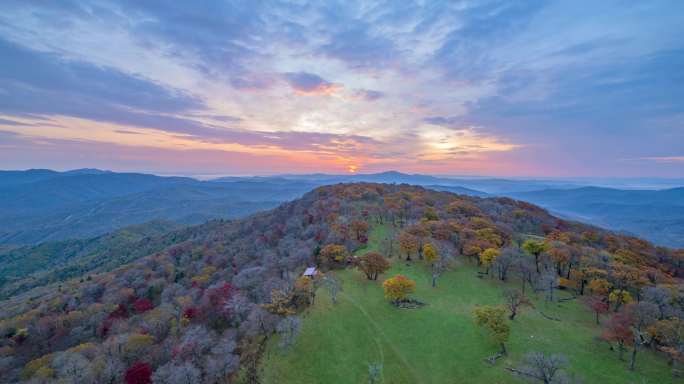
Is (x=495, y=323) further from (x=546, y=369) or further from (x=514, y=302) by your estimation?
(x=514, y=302)

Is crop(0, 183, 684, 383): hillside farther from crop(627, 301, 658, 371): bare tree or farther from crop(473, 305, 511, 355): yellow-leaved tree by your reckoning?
crop(473, 305, 511, 355): yellow-leaved tree

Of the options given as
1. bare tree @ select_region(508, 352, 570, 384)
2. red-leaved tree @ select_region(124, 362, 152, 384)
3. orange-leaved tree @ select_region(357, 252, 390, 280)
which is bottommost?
red-leaved tree @ select_region(124, 362, 152, 384)

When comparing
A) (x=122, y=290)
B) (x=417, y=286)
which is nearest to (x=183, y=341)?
(x=417, y=286)

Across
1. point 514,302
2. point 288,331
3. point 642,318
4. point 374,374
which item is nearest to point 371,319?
point 374,374

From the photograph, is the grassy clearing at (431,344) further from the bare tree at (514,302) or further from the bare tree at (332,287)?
the bare tree at (514,302)

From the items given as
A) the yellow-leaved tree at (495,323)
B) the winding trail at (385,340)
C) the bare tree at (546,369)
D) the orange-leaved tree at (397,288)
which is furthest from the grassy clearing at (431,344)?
the orange-leaved tree at (397,288)

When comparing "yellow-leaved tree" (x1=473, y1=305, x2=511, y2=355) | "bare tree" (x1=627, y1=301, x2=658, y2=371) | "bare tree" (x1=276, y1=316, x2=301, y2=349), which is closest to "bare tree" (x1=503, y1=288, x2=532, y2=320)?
"yellow-leaved tree" (x1=473, y1=305, x2=511, y2=355)

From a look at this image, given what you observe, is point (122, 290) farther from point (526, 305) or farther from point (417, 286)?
point (526, 305)
